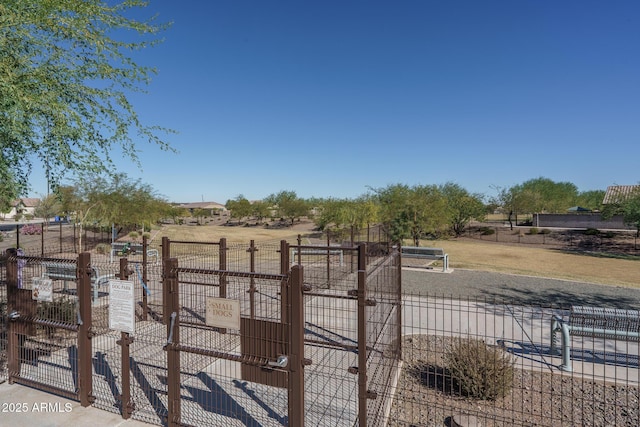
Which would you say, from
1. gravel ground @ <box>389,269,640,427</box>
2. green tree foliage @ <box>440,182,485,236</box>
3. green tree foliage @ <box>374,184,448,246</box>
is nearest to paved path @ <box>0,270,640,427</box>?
gravel ground @ <box>389,269,640,427</box>

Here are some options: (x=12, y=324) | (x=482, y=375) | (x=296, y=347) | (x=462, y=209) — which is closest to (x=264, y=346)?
(x=296, y=347)

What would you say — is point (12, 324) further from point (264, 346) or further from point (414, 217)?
point (414, 217)

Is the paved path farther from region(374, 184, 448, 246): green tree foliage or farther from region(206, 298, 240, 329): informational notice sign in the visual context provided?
region(374, 184, 448, 246): green tree foliage

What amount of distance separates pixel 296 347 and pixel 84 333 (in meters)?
2.66

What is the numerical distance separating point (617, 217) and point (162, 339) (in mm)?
57173

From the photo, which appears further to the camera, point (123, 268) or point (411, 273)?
point (411, 273)

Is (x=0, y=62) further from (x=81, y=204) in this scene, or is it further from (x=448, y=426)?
(x=81, y=204)

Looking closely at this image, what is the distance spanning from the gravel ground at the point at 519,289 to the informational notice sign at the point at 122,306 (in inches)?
307

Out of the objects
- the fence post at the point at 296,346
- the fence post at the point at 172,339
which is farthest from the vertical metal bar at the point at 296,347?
the fence post at the point at 172,339

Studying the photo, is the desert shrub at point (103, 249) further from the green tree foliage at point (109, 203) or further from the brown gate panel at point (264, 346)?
the brown gate panel at point (264, 346)

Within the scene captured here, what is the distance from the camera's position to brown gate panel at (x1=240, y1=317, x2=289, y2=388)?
335cm

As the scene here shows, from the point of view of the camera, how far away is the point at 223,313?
3467 mm

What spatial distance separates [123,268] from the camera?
416cm

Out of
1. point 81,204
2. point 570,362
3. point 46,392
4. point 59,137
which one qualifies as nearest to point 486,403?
point 570,362
